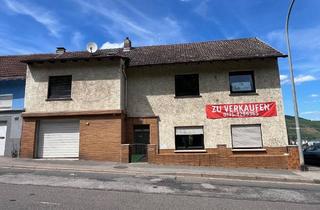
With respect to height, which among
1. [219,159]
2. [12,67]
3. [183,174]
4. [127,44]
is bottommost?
[183,174]

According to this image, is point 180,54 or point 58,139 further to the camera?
point 180,54

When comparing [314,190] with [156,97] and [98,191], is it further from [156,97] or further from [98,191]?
[156,97]

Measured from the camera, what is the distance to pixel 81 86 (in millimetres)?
16484

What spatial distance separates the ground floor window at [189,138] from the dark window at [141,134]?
71.8 inches

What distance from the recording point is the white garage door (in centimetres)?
1614

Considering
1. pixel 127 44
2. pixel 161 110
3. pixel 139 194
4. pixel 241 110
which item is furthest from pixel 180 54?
pixel 139 194

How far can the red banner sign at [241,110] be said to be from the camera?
54.2 feet

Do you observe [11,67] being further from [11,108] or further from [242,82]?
[242,82]

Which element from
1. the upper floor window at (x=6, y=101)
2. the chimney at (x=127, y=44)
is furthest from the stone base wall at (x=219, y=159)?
the upper floor window at (x=6, y=101)

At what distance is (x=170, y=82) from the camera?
17.7 m

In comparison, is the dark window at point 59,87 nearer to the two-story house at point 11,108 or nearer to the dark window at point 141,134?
the two-story house at point 11,108

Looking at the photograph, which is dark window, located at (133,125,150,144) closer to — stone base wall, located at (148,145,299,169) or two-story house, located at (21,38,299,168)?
two-story house, located at (21,38,299,168)

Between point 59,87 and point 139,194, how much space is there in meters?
11.1

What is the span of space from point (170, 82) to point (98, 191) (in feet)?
34.8
